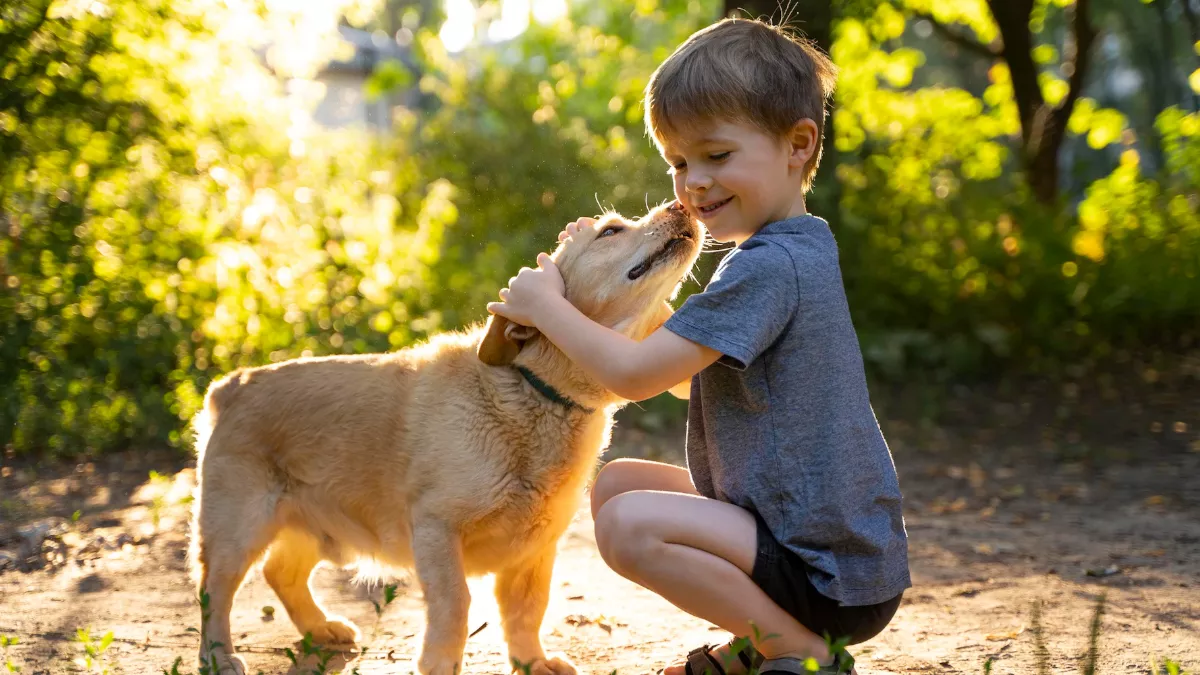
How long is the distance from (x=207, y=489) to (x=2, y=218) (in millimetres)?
4567

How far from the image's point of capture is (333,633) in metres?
3.73

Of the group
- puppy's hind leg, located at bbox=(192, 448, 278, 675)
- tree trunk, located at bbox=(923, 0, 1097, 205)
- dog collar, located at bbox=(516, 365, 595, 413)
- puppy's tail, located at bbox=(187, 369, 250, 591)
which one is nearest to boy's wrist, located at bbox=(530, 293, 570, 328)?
dog collar, located at bbox=(516, 365, 595, 413)

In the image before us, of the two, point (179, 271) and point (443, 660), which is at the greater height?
point (179, 271)

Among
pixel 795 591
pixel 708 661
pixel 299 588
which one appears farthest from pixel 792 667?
pixel 299 588

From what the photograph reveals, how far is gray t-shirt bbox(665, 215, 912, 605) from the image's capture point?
2.64 metres

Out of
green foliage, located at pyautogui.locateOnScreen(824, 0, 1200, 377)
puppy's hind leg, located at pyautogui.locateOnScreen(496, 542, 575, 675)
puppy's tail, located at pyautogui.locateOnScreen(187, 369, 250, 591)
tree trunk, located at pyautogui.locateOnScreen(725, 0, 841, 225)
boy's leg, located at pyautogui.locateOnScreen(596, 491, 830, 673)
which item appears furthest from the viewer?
green foliage, located at pyautogui.locateOnScreen(824, 0, 1200, 377)

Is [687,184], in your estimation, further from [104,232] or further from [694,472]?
[104,232]

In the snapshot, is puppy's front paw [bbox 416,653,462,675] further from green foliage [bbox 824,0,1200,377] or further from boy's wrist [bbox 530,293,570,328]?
green foliage [bbox 824,0,1200,377]

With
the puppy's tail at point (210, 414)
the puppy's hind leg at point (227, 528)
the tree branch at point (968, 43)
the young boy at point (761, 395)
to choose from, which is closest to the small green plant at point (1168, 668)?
the young boy at point (761, 395)

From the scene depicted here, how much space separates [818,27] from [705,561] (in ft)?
18.7

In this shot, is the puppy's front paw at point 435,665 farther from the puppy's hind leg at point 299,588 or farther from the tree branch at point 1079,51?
the tree branch at point 1079,51

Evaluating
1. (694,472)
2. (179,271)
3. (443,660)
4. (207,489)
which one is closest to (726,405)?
(694,472)

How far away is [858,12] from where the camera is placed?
7.77 m

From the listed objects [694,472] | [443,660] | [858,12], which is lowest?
[443,660]
